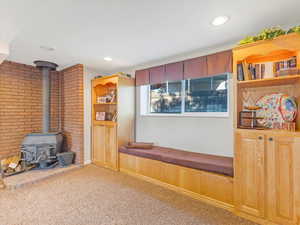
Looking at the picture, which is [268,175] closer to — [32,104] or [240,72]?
[240,72]

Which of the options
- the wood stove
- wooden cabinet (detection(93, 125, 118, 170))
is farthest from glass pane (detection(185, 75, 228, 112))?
the wood stove

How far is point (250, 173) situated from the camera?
1754mm

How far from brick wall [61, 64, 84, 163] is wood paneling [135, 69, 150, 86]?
1230mm

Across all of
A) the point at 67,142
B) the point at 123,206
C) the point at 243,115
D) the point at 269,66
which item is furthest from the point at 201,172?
the point at 67,142

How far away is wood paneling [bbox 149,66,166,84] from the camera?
2.98 meters

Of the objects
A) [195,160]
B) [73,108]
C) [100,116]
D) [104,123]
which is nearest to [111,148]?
[104,123]

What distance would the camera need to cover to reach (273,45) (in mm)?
1663

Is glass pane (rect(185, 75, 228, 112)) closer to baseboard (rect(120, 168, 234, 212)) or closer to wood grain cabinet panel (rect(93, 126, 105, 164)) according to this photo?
baseboard (rect(120, 168, 234, 212))

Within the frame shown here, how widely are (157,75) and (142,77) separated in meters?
0.39

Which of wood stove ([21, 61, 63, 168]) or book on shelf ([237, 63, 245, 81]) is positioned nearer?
book on shelf ([237, 63, 245, 81])

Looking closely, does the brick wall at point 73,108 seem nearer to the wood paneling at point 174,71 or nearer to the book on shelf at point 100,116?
the book on shelf at point 100,116

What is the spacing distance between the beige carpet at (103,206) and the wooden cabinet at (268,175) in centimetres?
26

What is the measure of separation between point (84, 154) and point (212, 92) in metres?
2.96

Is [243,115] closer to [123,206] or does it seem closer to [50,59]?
[123,206]
